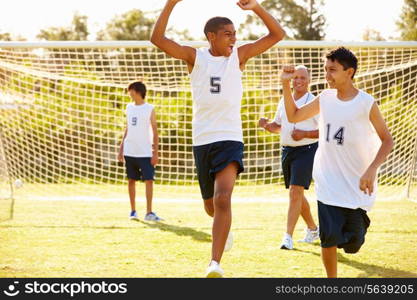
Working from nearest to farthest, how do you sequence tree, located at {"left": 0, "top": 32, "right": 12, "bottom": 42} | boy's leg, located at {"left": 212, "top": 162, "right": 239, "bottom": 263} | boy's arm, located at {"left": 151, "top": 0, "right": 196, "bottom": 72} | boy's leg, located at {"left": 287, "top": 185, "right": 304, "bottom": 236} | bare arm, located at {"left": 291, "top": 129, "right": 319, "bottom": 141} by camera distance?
boy's leg, located at {"left": 212, "top": 162, "right": 239, "bottom": 263} < boy's arm, located at {"left": 151, "top": 0, "right": 196, "bottom": 72} < bare arm, located at {"left": 291, "top": 129, "right": 319, "bottom": 141} < boy's leg, located at {"left": 287, "top": 185, "right": 304, "bottom": 236} < tree, located at {"left": 0, "top": 32, "right": 12, "bottom": 42}

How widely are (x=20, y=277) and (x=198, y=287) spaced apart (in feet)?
4.94

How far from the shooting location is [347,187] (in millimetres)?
4723

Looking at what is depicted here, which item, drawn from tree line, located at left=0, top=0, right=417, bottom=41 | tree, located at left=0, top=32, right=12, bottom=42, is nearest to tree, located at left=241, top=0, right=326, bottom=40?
tree line, located at left=0, top=0, right=417, bottom=41

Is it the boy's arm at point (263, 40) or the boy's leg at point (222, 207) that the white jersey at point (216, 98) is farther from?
the boy's leg at point (222, 207)

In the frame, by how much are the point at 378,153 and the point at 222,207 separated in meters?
1.27

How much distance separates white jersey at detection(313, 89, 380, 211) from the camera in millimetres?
4707

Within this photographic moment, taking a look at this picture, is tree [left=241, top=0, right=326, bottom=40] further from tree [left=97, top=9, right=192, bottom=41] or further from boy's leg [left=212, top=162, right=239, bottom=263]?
boy's leg [left=212, top=162, right=239, bottom=263]

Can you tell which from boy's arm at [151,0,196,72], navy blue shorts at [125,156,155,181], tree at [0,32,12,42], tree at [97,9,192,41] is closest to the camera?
boy's arm at [151,0,196,72]

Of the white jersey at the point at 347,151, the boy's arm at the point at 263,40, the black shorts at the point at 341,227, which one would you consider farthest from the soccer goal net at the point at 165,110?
the black shorts at the point at 341,227

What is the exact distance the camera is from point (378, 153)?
457 centimetres

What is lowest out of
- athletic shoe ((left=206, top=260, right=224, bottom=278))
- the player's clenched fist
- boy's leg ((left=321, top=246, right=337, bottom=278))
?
athletic shoe ((left=206, top=260, right=224, bottom=278))

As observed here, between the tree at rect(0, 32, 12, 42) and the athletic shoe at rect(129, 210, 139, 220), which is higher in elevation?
→ the tree at rect(0, 32, 12, 42)

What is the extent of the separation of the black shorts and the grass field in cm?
92

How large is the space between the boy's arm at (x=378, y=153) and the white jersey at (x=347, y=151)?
0.19ft
